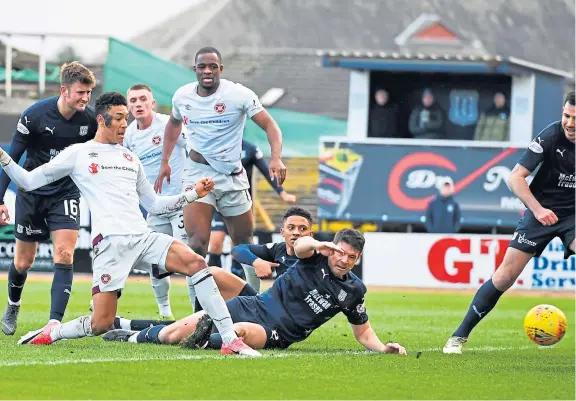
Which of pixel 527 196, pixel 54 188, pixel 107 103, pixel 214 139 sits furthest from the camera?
pixel 214 139

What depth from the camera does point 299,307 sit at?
10.2 meters

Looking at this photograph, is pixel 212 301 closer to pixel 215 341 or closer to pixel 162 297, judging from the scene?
pixel 215 341

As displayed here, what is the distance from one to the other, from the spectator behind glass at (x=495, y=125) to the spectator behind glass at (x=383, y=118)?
1700 mm

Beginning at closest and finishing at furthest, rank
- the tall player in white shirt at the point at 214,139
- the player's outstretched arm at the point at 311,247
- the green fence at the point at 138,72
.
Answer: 1. the player's outstretched arm at the point at 311,247
2. the tall player in white shirt at the point at 214,139
3. the green fence at the point at 138,72

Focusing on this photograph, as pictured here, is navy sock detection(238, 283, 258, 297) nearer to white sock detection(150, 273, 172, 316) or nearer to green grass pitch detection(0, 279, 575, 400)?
green grass pitch detection(0, 279, 575, 400)

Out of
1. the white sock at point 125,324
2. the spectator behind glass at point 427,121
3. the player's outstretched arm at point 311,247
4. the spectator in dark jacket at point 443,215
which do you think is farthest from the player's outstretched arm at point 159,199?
the spectator behind glass at point 427,121

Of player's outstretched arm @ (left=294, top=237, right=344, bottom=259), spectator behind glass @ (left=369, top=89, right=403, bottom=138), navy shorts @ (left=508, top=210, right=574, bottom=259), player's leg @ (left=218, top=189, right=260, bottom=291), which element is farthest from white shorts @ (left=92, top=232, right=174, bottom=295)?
spectator behind glass @ (left=369, top=89, right=403, bottom=138)

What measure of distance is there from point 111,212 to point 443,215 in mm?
15513

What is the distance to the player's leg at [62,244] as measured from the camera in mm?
11102

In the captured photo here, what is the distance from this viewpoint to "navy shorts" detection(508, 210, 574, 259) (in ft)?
34.8

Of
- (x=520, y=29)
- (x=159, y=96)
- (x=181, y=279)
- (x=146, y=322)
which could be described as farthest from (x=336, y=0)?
(x=146, y=322)

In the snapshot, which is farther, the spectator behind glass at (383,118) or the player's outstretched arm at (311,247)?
the spectator behind glass at (383,118)

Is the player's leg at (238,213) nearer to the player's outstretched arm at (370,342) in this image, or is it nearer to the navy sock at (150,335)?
the navy sock at (150,335)

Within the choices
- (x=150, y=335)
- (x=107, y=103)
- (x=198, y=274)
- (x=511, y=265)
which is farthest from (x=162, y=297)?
(x=511, y=265)
